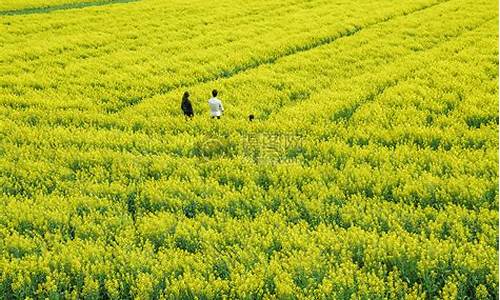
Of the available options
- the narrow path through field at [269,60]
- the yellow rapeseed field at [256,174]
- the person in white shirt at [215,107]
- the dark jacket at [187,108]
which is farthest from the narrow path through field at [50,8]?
the person in white shirt at [215,107]

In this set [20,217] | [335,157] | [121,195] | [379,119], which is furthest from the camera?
[379,119]

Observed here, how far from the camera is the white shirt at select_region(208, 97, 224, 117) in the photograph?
41.1 feet

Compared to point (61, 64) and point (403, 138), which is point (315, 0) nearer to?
point (61, 64)

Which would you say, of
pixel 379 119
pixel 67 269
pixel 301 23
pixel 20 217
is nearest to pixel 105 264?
pixel 67 269

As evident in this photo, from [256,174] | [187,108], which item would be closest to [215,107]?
Result: [187,108]

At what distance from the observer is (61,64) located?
20672mm

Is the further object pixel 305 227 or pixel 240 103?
pixel 240 103

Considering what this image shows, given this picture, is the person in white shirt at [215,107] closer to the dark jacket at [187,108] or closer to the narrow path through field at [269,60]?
the dark jacket at [187,108]

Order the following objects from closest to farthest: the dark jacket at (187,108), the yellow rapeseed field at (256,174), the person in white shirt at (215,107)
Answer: the yellow rapeseed field at (256,174) < the person in white shirt at (215,107) < the dark jacket at (187,108)

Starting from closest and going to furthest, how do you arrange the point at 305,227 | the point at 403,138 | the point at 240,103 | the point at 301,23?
1. the point at 305,227
2. the point at 403,138
3. the point at 240,103
4. the point at 301,23

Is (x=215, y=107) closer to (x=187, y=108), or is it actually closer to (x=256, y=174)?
(x=187, y=108)

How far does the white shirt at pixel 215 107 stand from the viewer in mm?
12539

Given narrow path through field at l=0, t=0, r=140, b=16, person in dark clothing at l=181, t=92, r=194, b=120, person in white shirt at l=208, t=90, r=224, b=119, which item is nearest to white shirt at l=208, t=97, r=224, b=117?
person in white shirt at l=208, t=90, r=224, b=119

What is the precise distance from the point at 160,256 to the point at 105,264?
73 cm
